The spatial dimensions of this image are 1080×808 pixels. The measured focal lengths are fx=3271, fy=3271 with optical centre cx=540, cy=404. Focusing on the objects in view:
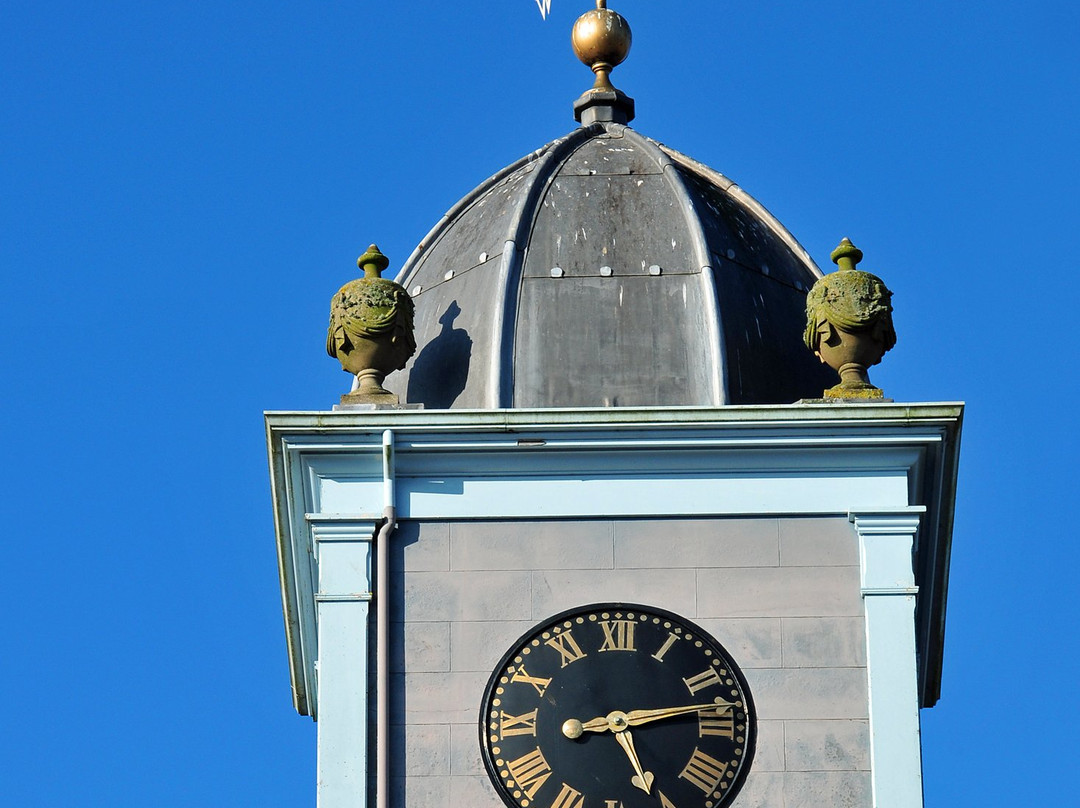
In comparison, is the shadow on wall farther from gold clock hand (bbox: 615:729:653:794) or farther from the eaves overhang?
gold clock hand (bbox: 615:729:653:794)

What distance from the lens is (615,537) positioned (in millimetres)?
23516

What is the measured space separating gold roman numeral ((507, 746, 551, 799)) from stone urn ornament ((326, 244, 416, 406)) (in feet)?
9.95

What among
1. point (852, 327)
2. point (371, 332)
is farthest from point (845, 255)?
point (371, 332)

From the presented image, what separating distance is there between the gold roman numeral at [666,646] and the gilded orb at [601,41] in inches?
274

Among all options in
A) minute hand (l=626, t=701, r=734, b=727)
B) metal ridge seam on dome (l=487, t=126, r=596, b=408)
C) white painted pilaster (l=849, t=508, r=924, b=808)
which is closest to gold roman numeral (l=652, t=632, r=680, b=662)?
minute hand (l=626, t=701, r=734, b=727)

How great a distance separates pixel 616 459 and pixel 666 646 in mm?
1519

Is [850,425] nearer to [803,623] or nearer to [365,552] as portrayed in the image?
[803,623]

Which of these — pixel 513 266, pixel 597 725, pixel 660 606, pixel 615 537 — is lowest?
pixel 597 725

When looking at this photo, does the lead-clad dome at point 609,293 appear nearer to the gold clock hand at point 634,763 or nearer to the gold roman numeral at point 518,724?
the gold roman numeral at point 518,724

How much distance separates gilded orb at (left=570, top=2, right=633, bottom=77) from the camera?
2839cm

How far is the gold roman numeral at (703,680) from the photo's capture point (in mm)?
22875

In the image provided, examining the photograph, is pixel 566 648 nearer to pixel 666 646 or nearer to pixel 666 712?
pixel 666 646

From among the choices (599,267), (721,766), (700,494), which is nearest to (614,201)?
(599,267)

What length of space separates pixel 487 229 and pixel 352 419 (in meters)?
2.92
